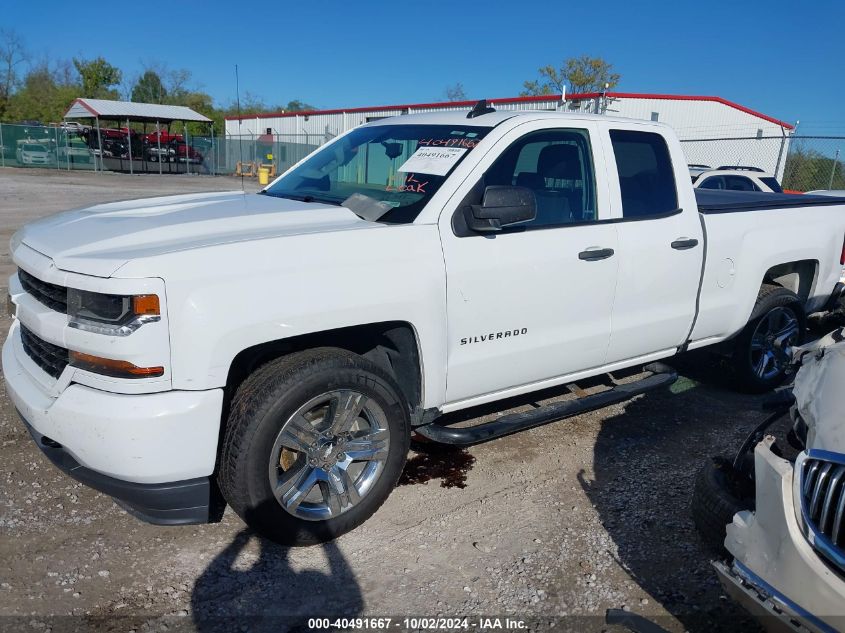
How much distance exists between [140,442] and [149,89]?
244 ft

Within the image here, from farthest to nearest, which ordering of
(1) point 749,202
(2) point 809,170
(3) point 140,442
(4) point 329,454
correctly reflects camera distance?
(2) point 809,170 < (1) point 749,202 < (4) point 329,454 < (3) point 140,442

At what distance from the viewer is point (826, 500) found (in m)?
2.08

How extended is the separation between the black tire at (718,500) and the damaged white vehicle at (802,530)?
0.31 metres

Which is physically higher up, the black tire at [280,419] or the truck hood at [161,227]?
the truck hood at [161,227]

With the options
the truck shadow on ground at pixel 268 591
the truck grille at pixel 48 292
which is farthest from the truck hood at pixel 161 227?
the truck shadow on ground at pixel 268 591

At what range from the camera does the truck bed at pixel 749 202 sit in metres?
4.87

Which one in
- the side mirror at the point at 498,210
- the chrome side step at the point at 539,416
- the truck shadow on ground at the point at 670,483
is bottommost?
the truck shadow on ground at the point at 670,483

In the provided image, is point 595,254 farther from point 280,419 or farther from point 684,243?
point 280,419

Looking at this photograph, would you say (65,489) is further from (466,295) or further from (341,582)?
(466,295)

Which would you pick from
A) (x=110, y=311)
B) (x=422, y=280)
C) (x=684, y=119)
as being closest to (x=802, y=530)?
(x=422, y=280)

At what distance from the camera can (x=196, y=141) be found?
1396 inches

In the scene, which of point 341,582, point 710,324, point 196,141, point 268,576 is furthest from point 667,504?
point 196,141

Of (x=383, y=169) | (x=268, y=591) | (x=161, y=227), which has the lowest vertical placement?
(x=268, y=591)

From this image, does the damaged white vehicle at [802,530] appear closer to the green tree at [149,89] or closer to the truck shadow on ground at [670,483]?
the truck shadow on ground at [670,483]
